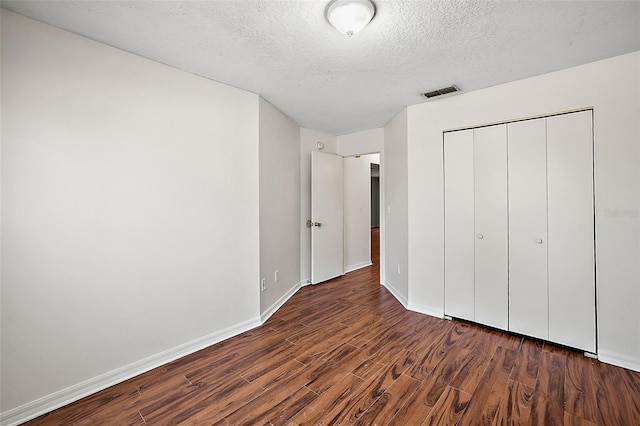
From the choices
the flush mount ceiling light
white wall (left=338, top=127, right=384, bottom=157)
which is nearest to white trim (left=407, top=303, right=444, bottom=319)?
white wall (left=338, top=127, right=384, bottom=157)

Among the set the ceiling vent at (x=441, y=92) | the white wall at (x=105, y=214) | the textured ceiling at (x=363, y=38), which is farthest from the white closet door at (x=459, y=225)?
the white wall at (x=105, y=214)

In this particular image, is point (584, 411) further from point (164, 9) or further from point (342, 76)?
point (164, 9)

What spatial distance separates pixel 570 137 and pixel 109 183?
374 cm

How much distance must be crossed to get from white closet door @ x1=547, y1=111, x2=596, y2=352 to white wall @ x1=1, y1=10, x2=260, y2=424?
2.95 m

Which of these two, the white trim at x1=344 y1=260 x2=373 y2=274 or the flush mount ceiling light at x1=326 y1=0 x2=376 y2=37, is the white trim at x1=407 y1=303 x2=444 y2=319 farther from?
the flush mount ceiling light at x1=326 y1=0 x2=376 y2=37

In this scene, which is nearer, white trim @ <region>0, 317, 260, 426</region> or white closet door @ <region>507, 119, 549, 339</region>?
white trim @ <region>0, 317, 260, 426</region>

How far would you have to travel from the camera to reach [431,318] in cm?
289

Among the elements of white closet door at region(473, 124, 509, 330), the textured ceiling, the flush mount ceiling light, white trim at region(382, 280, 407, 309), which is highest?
the textured ceiling

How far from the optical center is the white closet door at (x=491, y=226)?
8.34 ft

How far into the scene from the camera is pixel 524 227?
2438 millimetres

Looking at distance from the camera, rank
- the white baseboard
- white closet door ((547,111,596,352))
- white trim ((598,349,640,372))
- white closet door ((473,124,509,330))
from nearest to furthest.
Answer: white trim ((598,349,640,372))
white closet door ((547,111,596,352))
white closet door ((473,124,509,330))
the white baseboard

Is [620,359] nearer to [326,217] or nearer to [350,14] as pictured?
[350,14]

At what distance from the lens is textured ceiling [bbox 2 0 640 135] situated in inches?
60.1

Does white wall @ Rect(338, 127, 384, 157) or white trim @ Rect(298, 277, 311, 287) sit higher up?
white wall @ Rect(338, 127, 384, 157)
